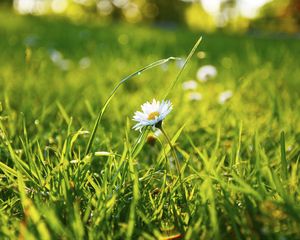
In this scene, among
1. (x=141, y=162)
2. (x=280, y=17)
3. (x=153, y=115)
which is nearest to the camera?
(x=153, y=115)

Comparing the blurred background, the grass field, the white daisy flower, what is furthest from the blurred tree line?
the white daisy flower

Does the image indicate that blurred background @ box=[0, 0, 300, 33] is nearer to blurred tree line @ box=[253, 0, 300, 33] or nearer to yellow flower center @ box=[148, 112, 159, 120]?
blurred tree line @ box=[253, 0, 300, 33]

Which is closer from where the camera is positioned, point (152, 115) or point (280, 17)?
point (152, 115)

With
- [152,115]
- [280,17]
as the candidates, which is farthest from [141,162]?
[280,17]

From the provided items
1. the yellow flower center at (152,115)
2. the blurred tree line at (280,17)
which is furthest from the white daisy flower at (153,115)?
the blurred tree line at (280,17)

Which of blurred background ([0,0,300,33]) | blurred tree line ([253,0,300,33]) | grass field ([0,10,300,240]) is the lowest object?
grass field ([0,10,300,240])

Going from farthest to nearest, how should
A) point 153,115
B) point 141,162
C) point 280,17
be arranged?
point 280,17 → point 141,162 → point 153,115

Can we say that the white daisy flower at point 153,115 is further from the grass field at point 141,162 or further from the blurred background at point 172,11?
the blurred background at point 172,11

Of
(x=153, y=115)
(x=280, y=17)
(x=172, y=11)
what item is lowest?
(x=153, y=115)

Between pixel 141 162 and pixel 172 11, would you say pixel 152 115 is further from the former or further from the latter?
pixel 172 11

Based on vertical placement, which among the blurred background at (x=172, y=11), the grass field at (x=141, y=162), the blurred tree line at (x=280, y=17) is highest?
the blurred background at (x=172, y=11)
